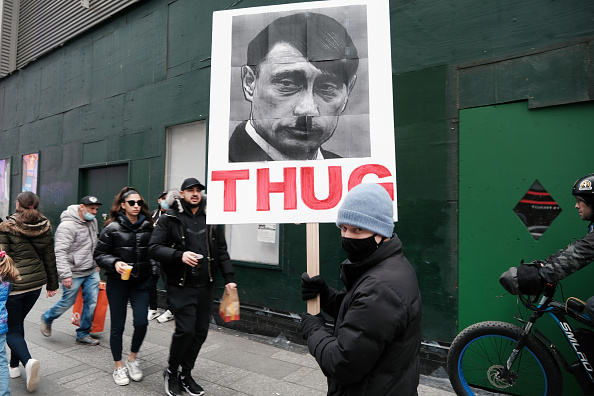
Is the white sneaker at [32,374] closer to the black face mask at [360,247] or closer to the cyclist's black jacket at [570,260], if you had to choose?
the black face mask at [360,247]

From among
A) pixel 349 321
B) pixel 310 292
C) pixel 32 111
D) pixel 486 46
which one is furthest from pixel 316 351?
pixel 32 111

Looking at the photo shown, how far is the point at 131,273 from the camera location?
4.14 m

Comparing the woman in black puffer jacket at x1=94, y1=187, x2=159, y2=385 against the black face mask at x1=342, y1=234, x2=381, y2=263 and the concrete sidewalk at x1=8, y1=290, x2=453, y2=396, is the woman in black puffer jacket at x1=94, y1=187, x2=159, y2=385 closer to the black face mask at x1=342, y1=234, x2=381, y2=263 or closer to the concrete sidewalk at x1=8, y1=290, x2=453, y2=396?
the concrete sidewalk at x1=8, y1=290, x2=453, y2=396

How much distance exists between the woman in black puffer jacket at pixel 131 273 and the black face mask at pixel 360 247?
302cm

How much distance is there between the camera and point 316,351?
5.70 ft

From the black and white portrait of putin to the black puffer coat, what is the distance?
6.25 feet

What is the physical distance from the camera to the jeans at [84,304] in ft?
17.7

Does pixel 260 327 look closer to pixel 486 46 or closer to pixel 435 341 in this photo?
pixel 435 341

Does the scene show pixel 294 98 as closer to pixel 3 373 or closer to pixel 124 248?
pixel 124 248

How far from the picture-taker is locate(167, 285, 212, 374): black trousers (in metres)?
3.69

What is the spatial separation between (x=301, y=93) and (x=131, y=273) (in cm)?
257

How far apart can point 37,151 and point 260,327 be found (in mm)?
9195

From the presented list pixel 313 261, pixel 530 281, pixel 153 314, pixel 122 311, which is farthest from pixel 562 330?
pixel 153 314

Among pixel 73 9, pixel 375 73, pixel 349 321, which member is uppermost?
pixel 73 9
